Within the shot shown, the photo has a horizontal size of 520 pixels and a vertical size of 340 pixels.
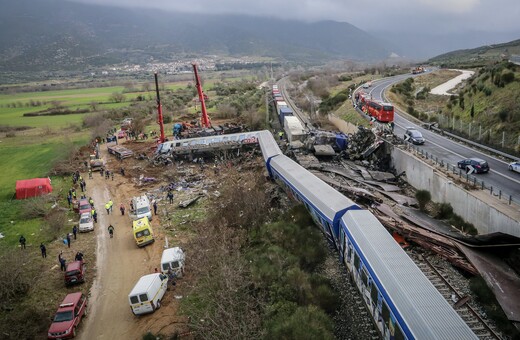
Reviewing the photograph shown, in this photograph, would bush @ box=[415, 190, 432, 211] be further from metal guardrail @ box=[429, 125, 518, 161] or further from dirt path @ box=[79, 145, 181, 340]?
dirt path @ box=[79, 145, 181, 340]

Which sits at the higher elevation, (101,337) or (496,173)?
(496,173)

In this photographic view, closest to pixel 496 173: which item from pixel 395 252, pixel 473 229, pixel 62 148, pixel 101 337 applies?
pixel 473 229

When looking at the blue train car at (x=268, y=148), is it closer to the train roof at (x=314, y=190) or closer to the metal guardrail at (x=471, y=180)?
the train roof at (x=314, y=190)

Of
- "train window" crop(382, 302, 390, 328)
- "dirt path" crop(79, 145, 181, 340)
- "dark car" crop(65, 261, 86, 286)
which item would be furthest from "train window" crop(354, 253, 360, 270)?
"dark car" crop(65, 261, 86, 286)

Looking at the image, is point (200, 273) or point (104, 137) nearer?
point (200, 273)

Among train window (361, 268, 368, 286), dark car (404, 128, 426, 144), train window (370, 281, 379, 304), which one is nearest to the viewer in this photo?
train window (370, 281, 379, 304)

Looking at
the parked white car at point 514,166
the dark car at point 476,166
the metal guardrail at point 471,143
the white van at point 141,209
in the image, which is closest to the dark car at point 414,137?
the metal guardrail at point 471,143

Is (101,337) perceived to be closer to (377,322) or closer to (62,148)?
(377,322)
